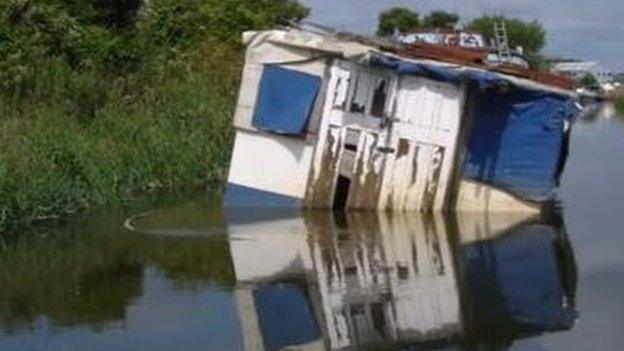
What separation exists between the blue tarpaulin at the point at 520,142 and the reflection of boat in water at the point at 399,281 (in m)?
0.94

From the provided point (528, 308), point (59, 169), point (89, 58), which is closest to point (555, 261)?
point (528, 308)

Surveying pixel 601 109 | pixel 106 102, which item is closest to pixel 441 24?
pixel 601 109

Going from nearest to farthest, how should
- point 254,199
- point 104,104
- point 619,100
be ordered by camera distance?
point 254,199 → point 104,104 → point 619,100

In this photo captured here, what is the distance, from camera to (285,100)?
19312 mm

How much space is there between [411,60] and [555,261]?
18.1 feet

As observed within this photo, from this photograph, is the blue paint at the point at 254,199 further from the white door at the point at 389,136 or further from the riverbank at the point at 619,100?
the riverbank at the point at 619,100

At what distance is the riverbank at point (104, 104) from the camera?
19.5m

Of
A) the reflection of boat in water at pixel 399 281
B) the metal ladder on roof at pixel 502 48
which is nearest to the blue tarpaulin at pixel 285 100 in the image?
the reflection of boat in water at pixel 399 281

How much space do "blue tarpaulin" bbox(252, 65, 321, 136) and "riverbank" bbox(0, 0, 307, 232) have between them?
10.2ft

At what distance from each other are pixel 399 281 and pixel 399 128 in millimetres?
6466

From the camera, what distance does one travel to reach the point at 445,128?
19031 mm

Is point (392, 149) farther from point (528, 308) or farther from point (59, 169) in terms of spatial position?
point (528, 308)

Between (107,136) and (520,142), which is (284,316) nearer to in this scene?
(520,142)

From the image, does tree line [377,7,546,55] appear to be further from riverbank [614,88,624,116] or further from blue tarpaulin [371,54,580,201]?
blue tarpaulin [371,54,580,201]
